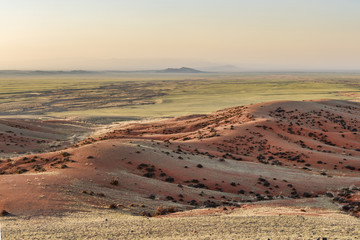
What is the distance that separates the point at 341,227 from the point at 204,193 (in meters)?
9.68

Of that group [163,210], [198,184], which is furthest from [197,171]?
[163,210]

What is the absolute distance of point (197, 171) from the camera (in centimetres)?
2797

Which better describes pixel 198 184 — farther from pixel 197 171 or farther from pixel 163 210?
pixel 163 210

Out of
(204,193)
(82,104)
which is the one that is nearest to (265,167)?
(204,193)

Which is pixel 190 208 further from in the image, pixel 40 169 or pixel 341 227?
pixel 40 169

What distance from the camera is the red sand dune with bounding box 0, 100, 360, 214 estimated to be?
1927 centimetres

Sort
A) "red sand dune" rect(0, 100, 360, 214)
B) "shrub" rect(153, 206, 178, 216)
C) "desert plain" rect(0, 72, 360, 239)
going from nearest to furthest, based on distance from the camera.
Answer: "desert plain" rect(0, 72, 360, 239)
"shrub" rect(153, 206, 178, 216)
"red sand dune" rect(0, 100, 360, 214)

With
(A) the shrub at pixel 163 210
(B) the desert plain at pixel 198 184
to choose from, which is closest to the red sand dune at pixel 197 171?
(B) the desert plain at pixel 198 184

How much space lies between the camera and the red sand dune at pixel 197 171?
19266 millimetres

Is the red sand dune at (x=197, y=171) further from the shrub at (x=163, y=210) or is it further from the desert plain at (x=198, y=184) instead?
the shrub at (x=163, y=210)

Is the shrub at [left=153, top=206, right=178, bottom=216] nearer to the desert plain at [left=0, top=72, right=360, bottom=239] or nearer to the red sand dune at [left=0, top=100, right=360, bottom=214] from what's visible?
the desert plain at [left=0, top=72, right=360, bottom=239]

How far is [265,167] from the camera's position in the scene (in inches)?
1261

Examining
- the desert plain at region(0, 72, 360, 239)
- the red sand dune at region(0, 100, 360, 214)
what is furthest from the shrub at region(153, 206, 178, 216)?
the red sand dune at region(0, 100, 360, 214)

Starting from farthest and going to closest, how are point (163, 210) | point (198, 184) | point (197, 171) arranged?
point (197, 171)
point (198, 184)
point (163, 210)
